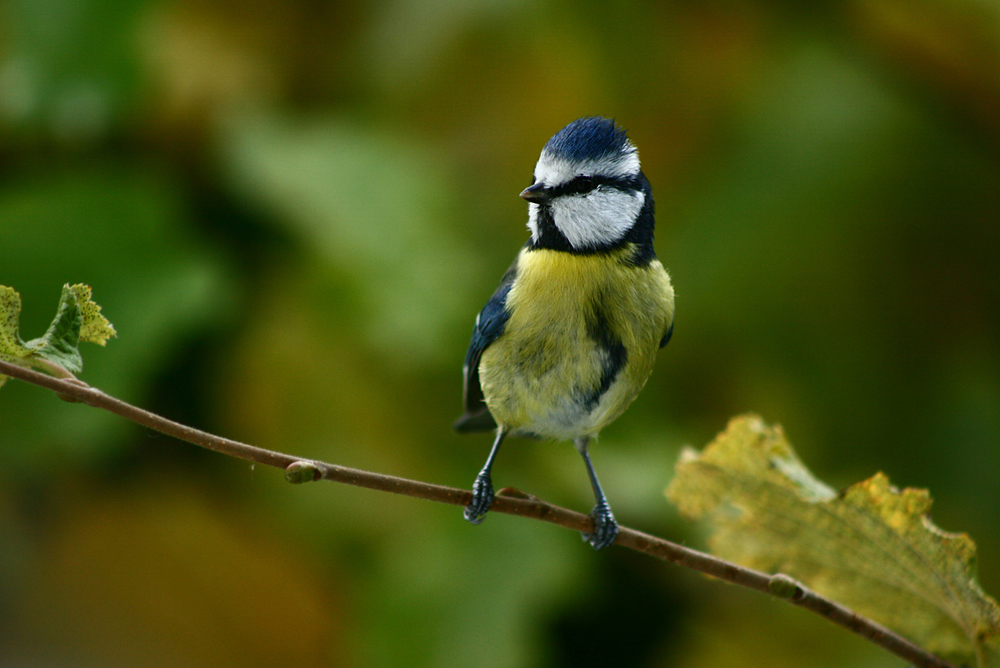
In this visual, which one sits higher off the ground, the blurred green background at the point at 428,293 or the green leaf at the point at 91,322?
the blurred green background at the point at 428,293

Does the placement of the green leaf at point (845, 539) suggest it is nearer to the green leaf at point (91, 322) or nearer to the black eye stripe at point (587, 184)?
the black eye stripe at point (587, 184)

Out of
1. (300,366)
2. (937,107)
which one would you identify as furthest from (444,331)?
(937,107)

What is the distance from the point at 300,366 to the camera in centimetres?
125

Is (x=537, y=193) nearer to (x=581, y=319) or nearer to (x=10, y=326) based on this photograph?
(x=581, y=319)

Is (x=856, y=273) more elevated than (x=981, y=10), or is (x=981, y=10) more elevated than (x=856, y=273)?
(x=981, y=10)

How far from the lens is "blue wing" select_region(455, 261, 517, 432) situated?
62 cm

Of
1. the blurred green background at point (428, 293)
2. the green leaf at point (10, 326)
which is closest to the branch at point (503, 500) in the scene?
the green leaf at point (10, 326)

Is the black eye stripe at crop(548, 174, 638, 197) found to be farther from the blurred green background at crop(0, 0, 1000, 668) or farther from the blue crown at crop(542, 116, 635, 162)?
the blurred green background at crop(0, 0, 1000, 668)

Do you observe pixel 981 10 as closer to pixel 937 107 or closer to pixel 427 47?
pixel 937 107

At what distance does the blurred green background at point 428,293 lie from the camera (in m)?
1.15

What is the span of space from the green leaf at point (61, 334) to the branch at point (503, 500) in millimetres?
14

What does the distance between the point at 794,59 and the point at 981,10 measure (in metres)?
0.27

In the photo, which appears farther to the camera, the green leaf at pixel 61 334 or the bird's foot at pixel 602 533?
the bird's foot at pixel 602 533

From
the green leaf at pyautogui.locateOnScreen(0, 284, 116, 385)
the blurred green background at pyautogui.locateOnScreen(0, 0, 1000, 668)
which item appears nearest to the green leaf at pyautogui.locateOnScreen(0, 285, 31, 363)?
the green leaf at pyautogui.locateOnScreen(0, 284, 116, 385)
